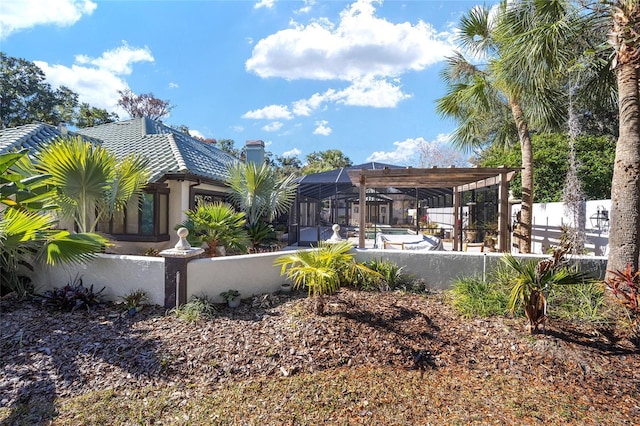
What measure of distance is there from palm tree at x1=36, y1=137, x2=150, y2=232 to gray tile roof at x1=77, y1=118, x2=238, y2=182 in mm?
2297

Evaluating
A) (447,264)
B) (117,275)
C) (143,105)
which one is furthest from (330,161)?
(117,275)

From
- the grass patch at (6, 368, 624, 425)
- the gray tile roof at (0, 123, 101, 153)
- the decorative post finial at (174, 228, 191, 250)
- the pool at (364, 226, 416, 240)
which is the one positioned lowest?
the grass patch at (6, 368, 624, 425)

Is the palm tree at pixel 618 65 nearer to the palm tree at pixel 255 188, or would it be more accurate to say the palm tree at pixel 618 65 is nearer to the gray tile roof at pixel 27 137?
the palm tree at pixel 255 188

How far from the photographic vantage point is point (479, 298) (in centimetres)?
513

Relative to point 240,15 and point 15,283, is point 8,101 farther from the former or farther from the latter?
point 15,283

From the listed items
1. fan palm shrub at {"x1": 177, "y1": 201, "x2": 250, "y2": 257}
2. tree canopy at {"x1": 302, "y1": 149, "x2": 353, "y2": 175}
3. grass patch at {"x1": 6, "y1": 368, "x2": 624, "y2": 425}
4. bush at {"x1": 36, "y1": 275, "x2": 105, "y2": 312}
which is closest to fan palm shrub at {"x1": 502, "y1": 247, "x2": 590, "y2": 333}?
grass patch at {"x1": 6, "y1": 368, "x2": 624, "y2": 425}

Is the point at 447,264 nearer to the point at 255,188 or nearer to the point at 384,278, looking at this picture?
the point at 384,278

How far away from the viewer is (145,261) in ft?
18.0

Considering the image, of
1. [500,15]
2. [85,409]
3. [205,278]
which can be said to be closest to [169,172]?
[205,278]

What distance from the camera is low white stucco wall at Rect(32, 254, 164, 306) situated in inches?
214

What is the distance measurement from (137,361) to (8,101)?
29159mm

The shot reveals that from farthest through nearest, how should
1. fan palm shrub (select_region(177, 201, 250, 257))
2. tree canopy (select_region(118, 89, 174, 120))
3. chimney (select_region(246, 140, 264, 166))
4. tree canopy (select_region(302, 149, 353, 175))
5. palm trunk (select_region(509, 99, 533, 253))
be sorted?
1. tree canopy (select_region(302, 149, 353, 175))
2. tree canopy (select_region(118, 89, 174, 120))
3. chimney (select_region(246, 140, 264, 166))
4. palm trunk (select_region(509, 99, 533, 253))
5. fan palm shrub (select_region(177, 201, 250, 257))

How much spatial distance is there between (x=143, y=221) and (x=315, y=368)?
292 inches

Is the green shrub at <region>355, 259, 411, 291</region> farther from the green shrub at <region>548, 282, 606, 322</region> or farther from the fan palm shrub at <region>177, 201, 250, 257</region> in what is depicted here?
the fan palm shrub at <region>177, 201, 250, 257</region>
